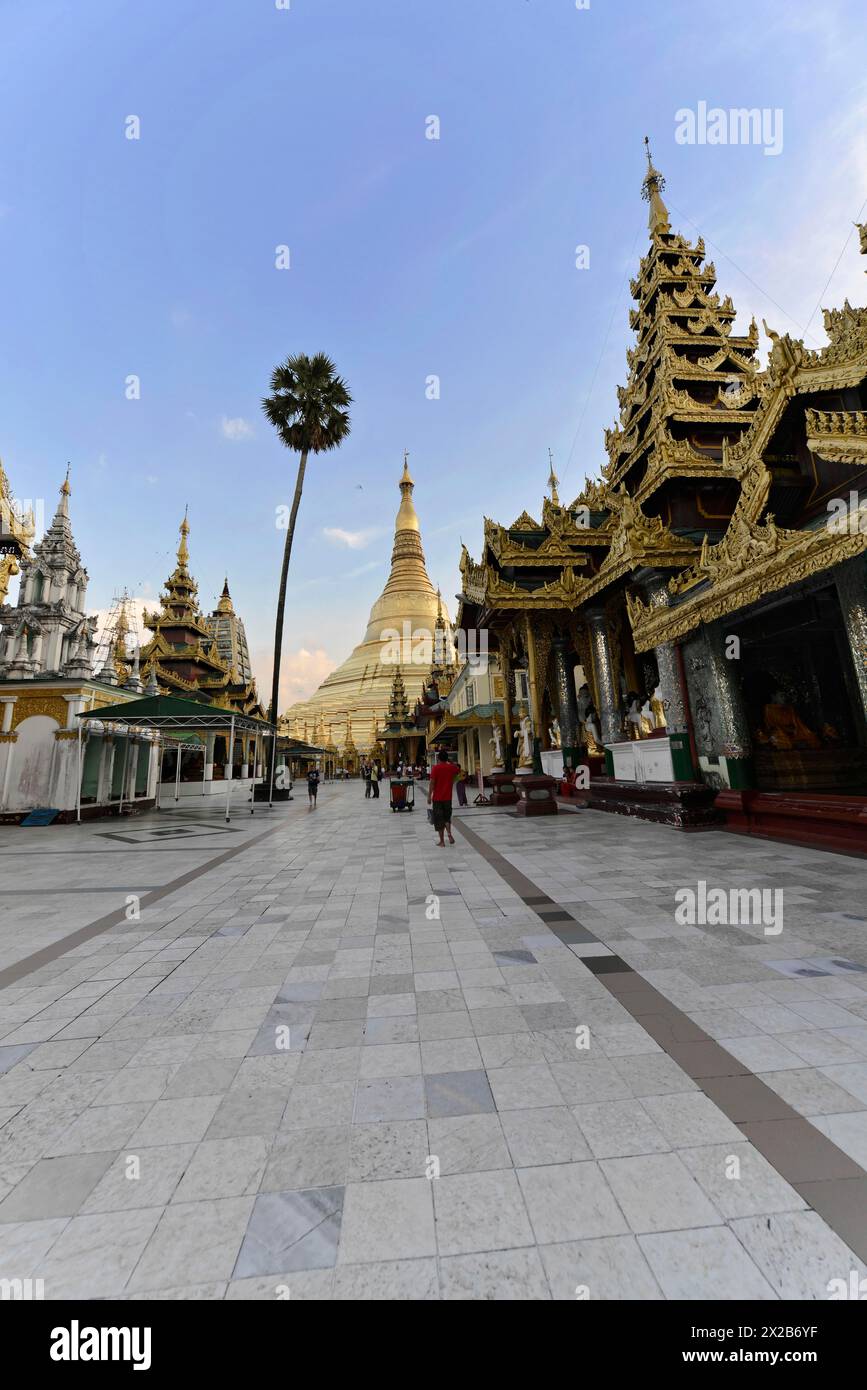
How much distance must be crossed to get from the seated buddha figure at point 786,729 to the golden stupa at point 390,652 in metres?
50.1

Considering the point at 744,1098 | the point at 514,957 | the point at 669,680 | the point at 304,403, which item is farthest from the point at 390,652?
the point at 744,1098

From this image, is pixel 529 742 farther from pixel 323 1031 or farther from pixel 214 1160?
pixel 214 1160

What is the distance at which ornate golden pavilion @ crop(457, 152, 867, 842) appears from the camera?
7905 mm

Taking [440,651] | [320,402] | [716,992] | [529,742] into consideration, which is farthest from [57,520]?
[440,651]

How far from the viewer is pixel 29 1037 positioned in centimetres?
332

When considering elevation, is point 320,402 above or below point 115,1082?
above

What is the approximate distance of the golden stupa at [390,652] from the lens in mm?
63125

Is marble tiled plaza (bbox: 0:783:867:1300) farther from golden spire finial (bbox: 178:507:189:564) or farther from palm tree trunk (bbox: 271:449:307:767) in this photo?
golden spire finial (bbox: 178:507:189:564)

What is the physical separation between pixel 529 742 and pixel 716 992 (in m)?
12.8

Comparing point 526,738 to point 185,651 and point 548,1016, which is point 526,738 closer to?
point 548,1016

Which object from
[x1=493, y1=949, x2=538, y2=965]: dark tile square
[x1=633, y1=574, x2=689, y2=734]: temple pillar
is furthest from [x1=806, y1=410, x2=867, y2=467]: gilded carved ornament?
[x1=493, y1=949, x2=538, y2=965]: dark tile square

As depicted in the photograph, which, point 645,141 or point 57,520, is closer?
point 645,141

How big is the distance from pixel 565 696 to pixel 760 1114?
16859mm
